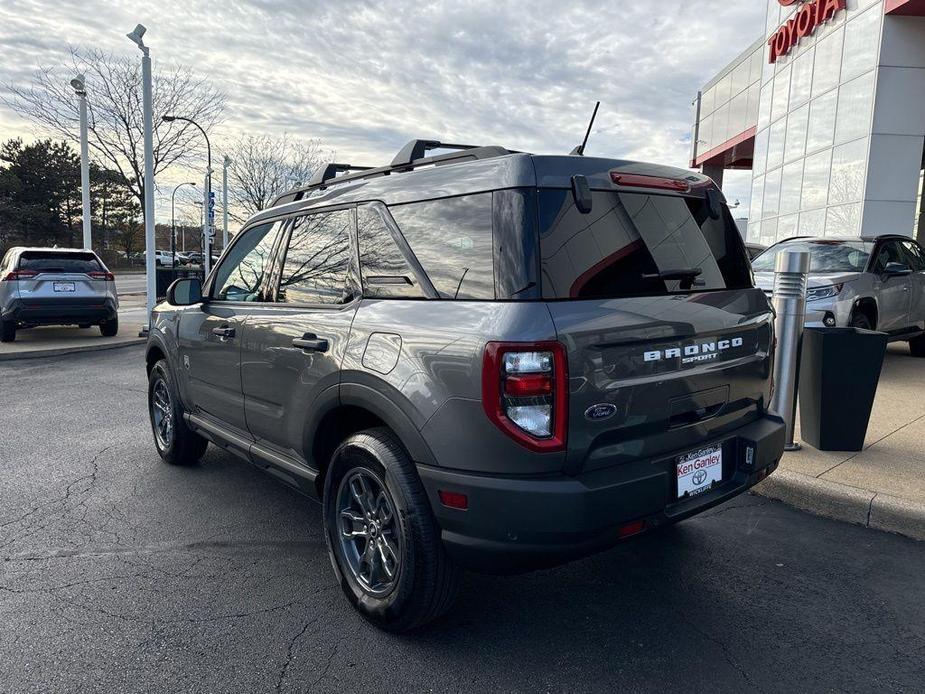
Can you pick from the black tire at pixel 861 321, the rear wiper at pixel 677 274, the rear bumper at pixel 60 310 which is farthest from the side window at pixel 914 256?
the rear bumper at pixel 60 310

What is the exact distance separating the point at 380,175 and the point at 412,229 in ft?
1.84

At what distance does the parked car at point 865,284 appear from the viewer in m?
7.77

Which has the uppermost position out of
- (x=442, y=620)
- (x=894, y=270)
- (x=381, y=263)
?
(x=894, y=270)

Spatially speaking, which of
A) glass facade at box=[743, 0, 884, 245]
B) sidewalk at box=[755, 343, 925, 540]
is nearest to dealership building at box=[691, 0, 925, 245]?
glass facade at box=[743, 0, 884, 245]

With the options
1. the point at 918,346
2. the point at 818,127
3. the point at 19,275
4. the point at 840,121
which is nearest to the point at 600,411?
the point at 918,346

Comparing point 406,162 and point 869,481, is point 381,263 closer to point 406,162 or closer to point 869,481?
point 406,162

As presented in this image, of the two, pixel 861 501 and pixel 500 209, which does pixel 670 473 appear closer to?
pixel 500 209

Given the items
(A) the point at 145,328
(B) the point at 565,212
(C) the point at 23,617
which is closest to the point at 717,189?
(B) the point at 565,212

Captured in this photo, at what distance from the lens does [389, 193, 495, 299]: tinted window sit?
2471 mm

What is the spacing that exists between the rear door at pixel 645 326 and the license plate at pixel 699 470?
0.18 ft

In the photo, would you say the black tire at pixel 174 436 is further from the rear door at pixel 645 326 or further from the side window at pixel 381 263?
the rear door at pixel 645 326

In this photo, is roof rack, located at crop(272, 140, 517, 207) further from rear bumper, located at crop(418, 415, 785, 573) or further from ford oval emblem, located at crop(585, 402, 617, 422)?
rear bumper, located at crop(418, 415, 785, 573)

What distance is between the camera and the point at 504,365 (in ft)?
7.32

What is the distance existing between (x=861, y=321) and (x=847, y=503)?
485cm
